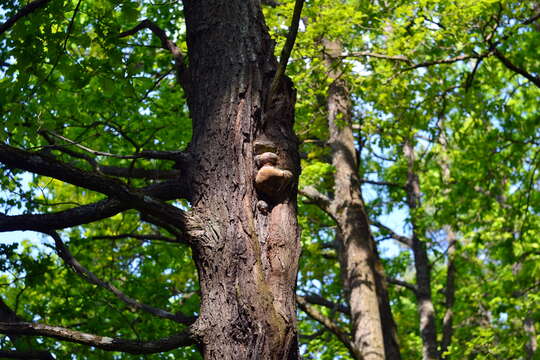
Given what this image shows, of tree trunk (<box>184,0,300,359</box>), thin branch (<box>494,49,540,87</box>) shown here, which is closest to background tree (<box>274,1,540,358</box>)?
thin branch (<box>494,49,540,87</box>)

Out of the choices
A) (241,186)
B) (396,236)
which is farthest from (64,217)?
(396,236)

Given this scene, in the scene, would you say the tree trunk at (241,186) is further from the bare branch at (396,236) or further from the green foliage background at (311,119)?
the bare branch at (396,236)

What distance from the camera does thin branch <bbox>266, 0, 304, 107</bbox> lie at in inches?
132

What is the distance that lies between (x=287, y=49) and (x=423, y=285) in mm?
11921

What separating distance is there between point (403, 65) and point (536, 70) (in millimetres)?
2583

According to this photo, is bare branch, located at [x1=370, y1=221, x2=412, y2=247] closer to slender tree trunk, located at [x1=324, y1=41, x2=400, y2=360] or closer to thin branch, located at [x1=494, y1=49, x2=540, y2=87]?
slender tree trunk, located at [x1=324, y1=41, x2=400, y2=360]

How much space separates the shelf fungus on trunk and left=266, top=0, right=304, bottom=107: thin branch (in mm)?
392

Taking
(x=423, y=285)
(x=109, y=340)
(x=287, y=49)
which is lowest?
(x=109, y=340)

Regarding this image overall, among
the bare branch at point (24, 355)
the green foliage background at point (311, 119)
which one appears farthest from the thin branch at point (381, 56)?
the bare branch at point (24, 355)

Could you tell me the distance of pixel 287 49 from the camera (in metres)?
3.40

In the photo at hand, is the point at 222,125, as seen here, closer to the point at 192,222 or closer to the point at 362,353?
the point at 192,222

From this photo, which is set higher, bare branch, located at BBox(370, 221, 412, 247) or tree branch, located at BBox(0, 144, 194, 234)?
bare branch, located at BBox(370, 221, 412, 247)

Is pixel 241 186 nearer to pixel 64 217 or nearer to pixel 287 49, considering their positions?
pixel 287 49

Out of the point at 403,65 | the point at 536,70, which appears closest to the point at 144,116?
the point at 403,65
